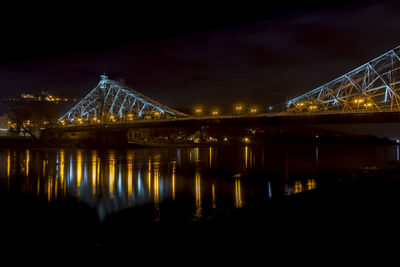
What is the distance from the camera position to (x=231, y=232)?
5289 millimetres

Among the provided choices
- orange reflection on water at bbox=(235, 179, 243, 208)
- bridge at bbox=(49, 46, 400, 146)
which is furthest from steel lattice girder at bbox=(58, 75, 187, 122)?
orange reflection on water at bbox=(235, 179, 243, 208)

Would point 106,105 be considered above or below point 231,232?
above

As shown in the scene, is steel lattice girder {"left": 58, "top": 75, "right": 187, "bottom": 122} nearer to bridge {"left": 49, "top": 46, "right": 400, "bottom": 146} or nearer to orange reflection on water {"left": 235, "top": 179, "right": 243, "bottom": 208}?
bridge {"left": 49, "top": 46, "right": 400, "bottom": 146}

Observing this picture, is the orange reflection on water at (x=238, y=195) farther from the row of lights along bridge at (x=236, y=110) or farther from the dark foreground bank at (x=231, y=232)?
the row of lights along bridge at (x=236, y=110)

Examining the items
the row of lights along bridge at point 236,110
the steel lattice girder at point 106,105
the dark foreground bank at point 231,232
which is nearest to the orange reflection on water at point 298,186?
the dark foreground bank at point 231,232

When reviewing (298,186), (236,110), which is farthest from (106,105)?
(298,186)

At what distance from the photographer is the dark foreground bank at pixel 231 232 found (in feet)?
14.8

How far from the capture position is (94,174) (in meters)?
19.7

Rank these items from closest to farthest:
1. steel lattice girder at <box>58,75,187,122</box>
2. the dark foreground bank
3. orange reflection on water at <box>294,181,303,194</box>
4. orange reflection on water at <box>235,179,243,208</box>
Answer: the dark foreground bank, orange reflection on water at <box>235,179,243,208</box>, orange reflection on water at <box>294,181,303,194</box>, steel lattice girder at <box>58,75,187,122</box>

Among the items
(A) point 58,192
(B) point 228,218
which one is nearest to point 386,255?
(B) point 228,218

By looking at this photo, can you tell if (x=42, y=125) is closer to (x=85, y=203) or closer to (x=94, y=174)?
(x=94, y=174)

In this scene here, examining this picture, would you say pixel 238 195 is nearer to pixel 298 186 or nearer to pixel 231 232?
pixel 298 186

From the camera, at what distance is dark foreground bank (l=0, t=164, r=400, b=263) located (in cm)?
450

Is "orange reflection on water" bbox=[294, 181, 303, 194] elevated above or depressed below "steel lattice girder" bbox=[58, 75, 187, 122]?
below
